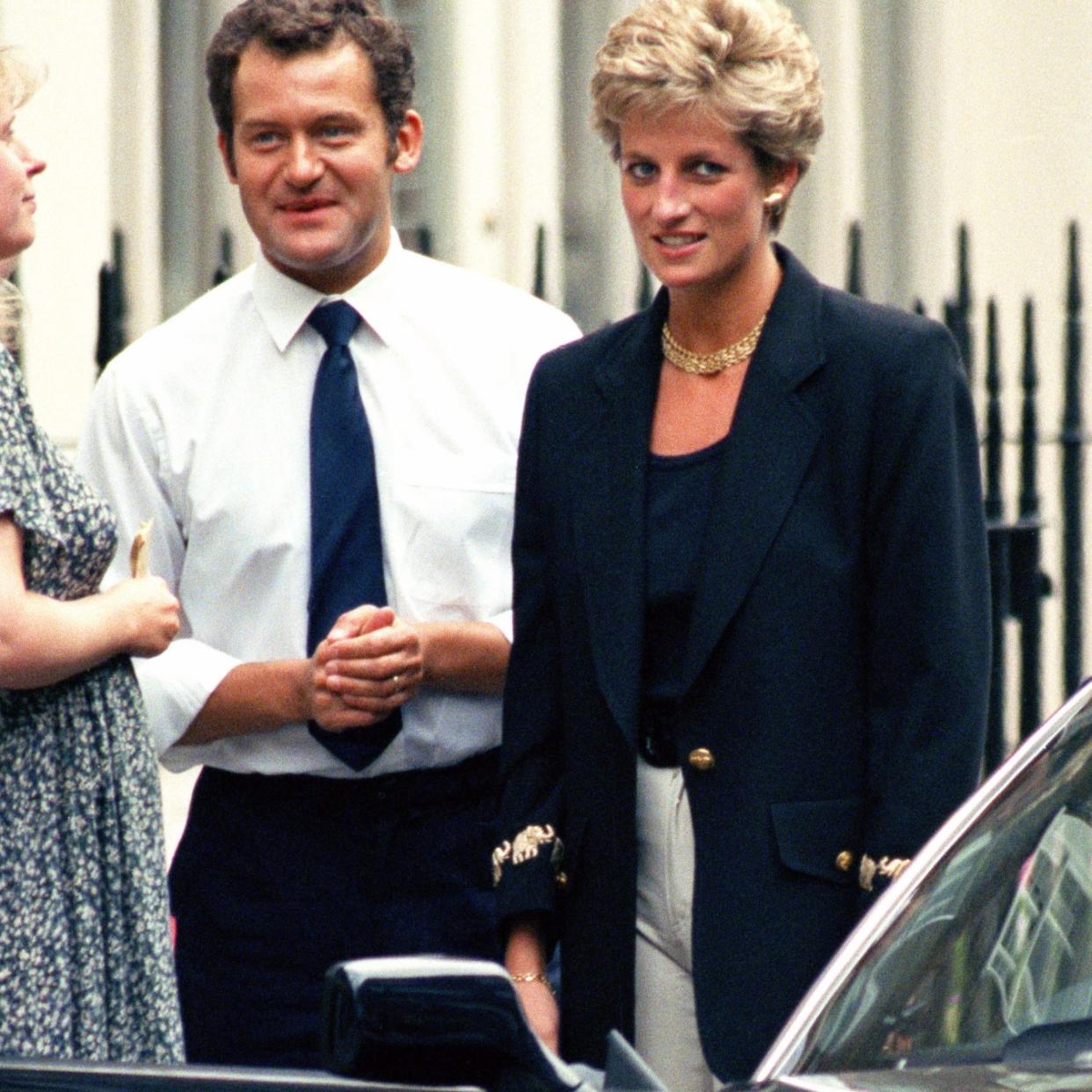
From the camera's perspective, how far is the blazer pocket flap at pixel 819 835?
332cm

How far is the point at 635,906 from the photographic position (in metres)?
3.44

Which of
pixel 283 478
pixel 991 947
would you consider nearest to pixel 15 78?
pixel 283 478

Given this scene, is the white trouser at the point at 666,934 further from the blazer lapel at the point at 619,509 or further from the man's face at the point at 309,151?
the man's face at the point at 309,151

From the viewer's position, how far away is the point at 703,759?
332 centimetres

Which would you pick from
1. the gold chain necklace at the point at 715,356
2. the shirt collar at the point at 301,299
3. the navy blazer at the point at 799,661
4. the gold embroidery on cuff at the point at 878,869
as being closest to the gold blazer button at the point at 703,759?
the navy blazer at the point at 799,661

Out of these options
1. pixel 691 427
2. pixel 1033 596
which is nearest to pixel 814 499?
pixel 691 427

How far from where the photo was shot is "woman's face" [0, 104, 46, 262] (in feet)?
12.1

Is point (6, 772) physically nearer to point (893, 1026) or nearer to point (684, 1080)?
point (684, 1080)

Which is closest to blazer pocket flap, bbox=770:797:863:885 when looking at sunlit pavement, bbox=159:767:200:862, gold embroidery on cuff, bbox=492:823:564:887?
gold embroidery on cuff, bbox=492:823:564:887

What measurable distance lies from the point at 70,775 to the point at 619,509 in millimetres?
823

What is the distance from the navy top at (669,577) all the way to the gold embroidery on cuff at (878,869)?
279 millimetres

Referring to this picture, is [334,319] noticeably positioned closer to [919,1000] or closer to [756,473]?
[756,473]

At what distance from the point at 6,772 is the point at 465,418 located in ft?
2.97

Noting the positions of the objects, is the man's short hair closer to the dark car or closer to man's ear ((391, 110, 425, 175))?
man's ear ((391, 110, 425, 175))
